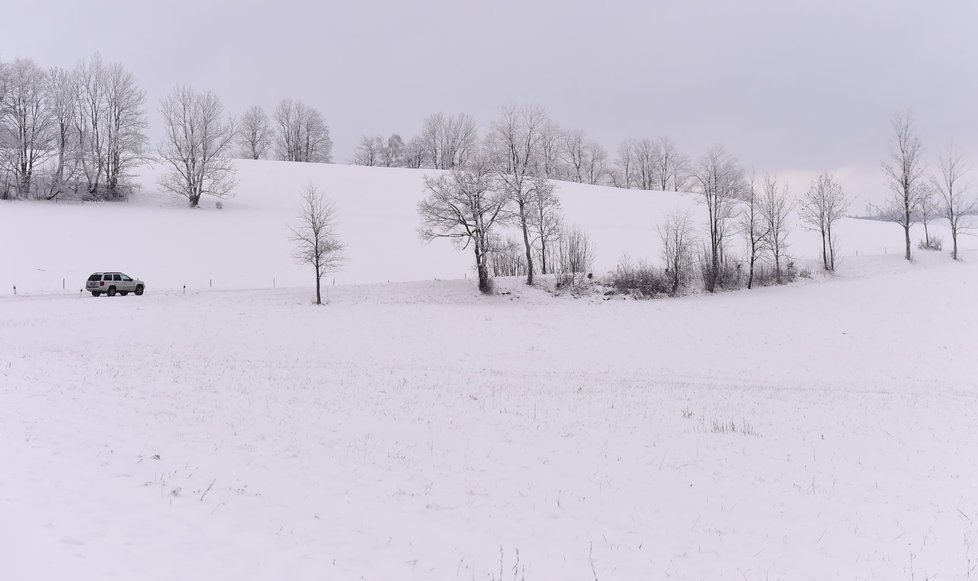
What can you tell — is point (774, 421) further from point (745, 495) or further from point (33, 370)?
point (33, 370)

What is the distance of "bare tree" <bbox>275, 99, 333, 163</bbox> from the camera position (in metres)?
99.6

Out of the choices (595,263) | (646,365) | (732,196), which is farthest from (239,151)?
(646,365)

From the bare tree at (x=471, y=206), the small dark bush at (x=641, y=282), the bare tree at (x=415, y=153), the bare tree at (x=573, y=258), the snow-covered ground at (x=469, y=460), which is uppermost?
the bare tree at (x=415, y=153)

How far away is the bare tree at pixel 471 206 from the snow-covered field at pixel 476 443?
24.7 ft

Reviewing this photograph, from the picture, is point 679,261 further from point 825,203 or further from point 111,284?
point 111,284

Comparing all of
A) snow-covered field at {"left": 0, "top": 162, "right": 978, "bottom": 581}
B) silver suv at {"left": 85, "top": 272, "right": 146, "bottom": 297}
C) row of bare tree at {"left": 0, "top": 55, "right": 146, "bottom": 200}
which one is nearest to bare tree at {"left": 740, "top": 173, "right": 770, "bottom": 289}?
snow-covered field at {"left": 0, "top": 162, "right": 978, "bottom": 581}

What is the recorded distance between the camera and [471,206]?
3784cm

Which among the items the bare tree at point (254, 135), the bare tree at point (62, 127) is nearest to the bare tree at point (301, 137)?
the bare tree at point (254, 135)

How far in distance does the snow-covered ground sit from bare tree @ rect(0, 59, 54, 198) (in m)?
37.5

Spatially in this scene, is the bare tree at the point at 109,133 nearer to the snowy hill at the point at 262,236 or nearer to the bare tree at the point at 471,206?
the snowy hill at the point at 262,236

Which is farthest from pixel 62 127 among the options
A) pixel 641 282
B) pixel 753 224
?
pixel 753 224

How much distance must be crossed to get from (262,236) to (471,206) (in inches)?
933

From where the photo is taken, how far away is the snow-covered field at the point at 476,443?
256 inches

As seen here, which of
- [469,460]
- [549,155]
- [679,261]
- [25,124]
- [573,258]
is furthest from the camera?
[549,155]
